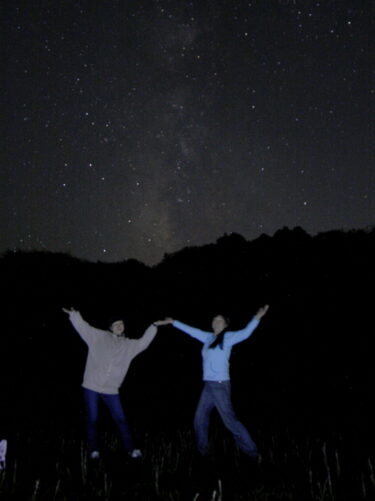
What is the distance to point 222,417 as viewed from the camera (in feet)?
16.6

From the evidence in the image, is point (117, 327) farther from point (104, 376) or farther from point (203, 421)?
point (203, 421)

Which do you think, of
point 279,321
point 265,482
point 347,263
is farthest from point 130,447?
point 347,263

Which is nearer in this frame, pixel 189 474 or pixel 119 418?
pixel 189 474

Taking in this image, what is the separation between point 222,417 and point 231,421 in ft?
0.36

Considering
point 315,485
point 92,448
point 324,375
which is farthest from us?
point 324,375

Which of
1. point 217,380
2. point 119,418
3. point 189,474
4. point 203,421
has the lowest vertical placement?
point 189,474

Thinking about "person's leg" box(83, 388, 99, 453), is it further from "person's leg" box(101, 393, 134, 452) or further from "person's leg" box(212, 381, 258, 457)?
"person's leg" box(212, 381, 258, 457)

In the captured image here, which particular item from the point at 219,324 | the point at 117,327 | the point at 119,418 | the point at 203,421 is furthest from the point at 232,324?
the point at 119,418

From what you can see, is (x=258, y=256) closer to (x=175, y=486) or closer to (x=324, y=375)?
(x=324, y=375)

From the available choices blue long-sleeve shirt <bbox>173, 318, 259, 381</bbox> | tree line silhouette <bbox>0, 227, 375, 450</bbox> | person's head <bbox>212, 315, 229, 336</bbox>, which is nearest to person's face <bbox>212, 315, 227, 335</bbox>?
person's head <bbox>212, 315, 229, 336</bbox>

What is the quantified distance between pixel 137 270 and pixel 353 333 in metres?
4.00

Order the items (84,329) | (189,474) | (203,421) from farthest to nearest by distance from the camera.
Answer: (84,329) < (203,421) < (189,474)

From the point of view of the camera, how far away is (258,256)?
8.02 metres

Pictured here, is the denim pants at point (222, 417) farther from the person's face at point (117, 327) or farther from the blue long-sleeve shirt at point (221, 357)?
the person's face at point (117, 327)
